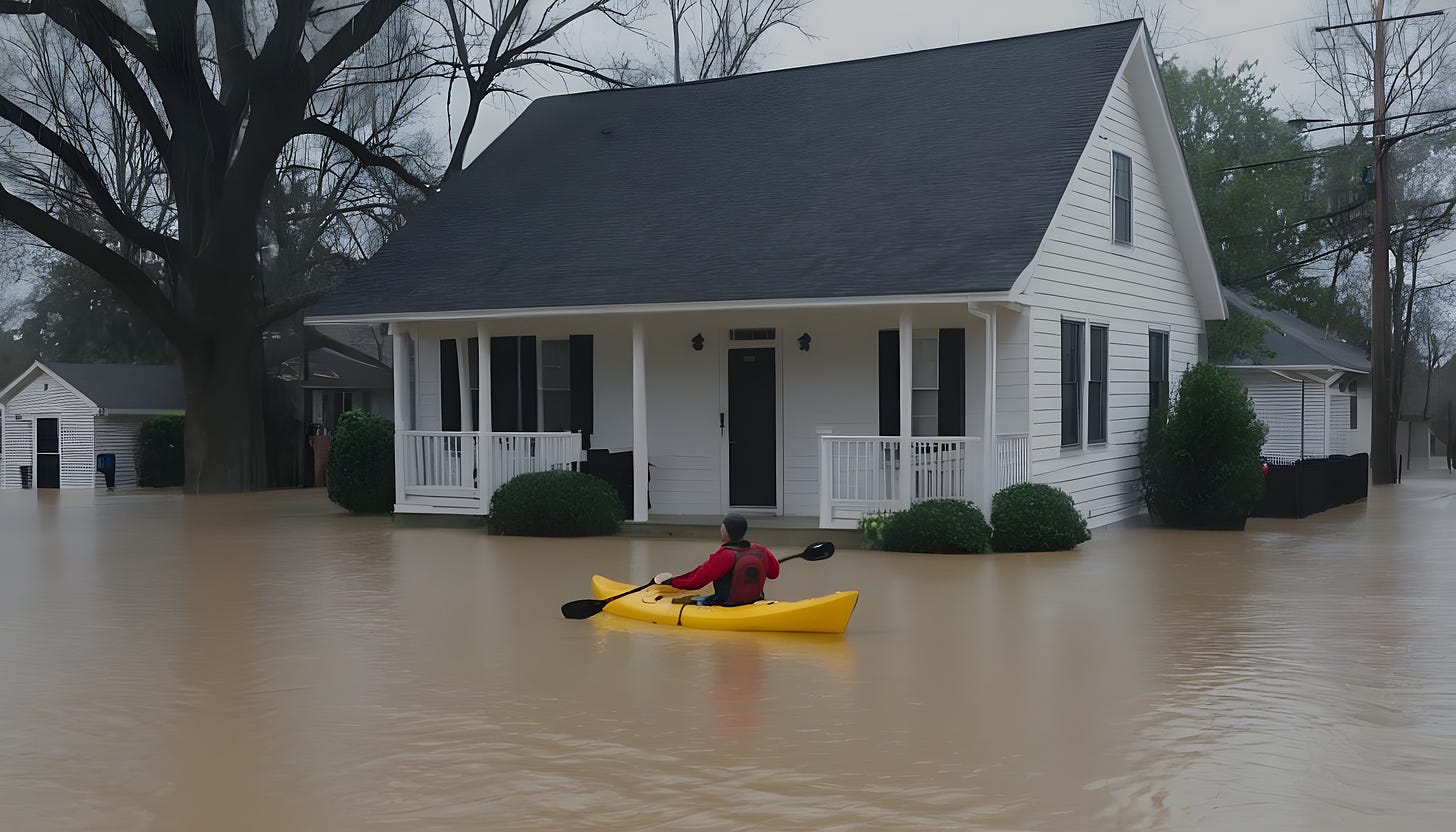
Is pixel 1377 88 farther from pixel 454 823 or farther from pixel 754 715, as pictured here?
pixel 454 823

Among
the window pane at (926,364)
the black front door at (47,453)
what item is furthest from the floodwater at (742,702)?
the black front door at (47,453)

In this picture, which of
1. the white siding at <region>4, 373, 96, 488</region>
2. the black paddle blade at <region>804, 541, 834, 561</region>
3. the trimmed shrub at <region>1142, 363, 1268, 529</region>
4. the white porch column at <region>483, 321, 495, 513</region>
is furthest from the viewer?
the white siding at <region>4, 373, 96, 488</region>

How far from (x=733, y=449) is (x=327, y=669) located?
10.7 metres

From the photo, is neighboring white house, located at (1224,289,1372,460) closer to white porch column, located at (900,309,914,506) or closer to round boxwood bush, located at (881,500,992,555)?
white porch column, located at (900,309,914,506)

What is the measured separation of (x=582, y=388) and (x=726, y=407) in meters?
2.42

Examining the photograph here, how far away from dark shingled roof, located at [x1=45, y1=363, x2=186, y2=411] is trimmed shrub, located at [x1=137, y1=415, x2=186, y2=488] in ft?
2.32

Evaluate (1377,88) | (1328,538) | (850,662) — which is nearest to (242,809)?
(850,662)

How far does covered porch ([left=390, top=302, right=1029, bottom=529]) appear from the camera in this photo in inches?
724

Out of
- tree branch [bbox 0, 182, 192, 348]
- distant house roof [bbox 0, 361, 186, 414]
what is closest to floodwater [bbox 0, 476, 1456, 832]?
tree branch [bbox 0, 182, 192, 348]

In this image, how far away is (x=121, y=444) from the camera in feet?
121

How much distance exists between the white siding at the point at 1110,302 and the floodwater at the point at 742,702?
3.48 m

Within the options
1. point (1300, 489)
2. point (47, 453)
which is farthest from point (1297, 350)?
point (47, 453)

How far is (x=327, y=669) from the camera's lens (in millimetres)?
10453

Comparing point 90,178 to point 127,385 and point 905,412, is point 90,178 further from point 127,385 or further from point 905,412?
point 905,412
